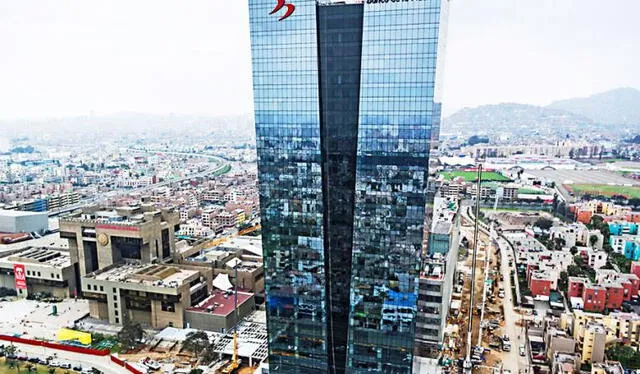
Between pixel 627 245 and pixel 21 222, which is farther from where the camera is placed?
pixel 21 222

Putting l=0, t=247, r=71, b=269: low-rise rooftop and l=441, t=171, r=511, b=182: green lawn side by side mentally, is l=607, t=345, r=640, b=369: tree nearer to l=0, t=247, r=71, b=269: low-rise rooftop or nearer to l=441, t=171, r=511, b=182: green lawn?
l=0, t=247, r=71, b=269: low-rise rooftop

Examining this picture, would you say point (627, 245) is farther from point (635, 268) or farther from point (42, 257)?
point (42, 257)

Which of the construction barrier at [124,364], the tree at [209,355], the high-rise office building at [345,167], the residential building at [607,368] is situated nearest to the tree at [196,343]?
the tree at [209,355]

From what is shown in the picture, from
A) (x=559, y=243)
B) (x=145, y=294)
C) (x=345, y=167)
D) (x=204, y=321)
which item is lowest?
(x=559, y=243)

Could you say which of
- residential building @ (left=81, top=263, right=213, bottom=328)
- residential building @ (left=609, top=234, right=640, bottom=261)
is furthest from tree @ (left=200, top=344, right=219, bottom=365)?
residential building @ (left=609, top=234, right=640, bottom=261)

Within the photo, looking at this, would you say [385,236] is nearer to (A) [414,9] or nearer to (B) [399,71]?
(B) [399,71]

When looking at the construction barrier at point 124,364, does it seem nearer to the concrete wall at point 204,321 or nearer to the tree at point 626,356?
the concrete wall at point 204,321

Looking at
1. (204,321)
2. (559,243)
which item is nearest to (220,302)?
(204,321)
